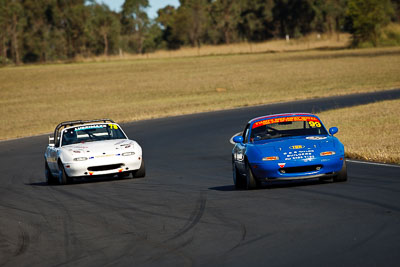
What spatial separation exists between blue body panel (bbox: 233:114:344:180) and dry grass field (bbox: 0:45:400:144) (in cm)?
2383

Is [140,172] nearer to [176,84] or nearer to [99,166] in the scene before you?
[99,166]

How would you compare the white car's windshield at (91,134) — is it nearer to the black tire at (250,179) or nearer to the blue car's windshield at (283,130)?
the blue car's windshield at (283,130)

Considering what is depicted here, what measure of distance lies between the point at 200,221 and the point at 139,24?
113551 mm

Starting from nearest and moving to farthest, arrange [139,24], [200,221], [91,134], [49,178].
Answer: [200,221] < [49,178] < [91,134] < [139,24]

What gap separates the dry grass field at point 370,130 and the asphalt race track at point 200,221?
108cm

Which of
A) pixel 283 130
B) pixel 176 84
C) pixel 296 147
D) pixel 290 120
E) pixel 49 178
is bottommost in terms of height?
pixel 176 84

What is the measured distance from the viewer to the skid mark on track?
28.4 ft

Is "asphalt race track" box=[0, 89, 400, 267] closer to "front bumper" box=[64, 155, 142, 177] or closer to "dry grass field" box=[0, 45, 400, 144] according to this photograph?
"front bumper" box=[64, 155, 142, 177]

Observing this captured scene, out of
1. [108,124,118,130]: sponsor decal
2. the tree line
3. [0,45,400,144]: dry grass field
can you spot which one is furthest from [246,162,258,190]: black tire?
the tree line

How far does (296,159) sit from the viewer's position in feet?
39.3

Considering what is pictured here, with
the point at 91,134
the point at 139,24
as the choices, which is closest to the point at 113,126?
the point at 91,134

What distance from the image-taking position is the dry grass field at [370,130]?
1727cm

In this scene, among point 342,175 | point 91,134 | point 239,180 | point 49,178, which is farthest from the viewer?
point 91,134

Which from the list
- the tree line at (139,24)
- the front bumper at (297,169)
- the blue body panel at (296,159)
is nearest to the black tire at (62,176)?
the blue body panel at (296,159)
